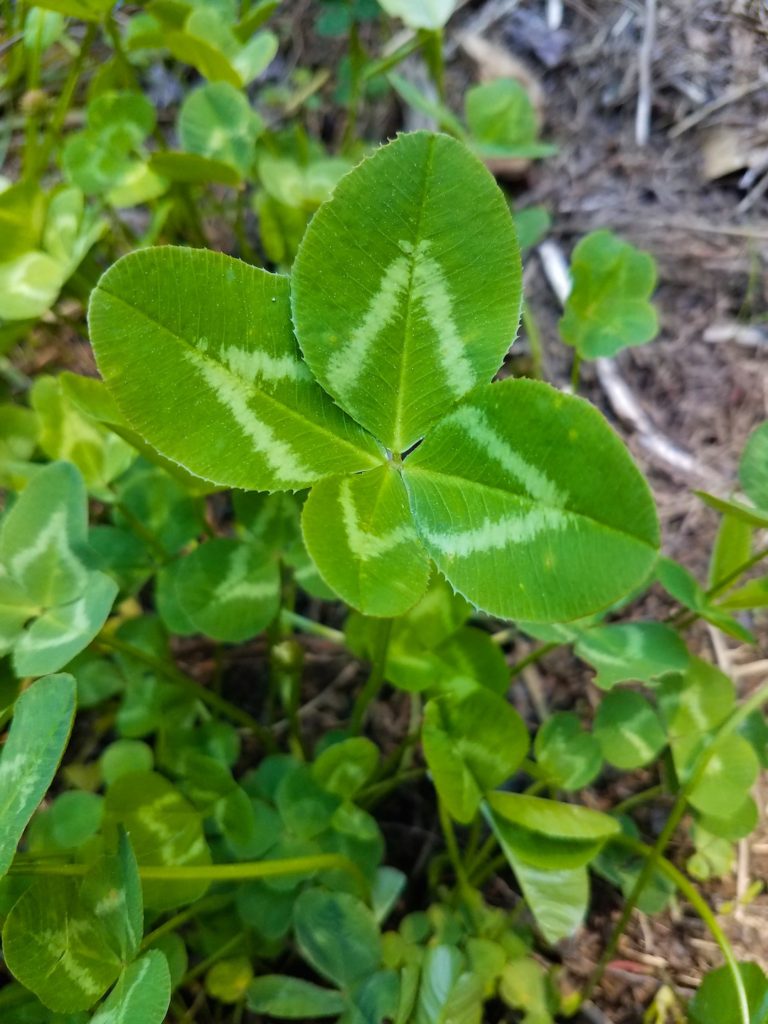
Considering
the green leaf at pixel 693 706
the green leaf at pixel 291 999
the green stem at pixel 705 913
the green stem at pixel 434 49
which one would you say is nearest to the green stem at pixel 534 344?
the green stem at pixel 434 49

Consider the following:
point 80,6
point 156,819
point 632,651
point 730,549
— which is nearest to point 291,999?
point 156,819

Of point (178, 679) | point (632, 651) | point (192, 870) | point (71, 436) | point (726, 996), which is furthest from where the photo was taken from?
point (71, 436)

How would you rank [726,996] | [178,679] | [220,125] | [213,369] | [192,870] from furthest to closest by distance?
[220,125]
[178,679]
[726,996]
[192,870]
[213,369]

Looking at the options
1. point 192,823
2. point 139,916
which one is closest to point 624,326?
point 192,823

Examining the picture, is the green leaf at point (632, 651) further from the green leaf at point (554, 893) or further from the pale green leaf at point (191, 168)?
the pale green leaf at point (191, 168)

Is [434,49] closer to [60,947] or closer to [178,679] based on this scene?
[178,679]

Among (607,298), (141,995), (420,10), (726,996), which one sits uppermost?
(420,10)
